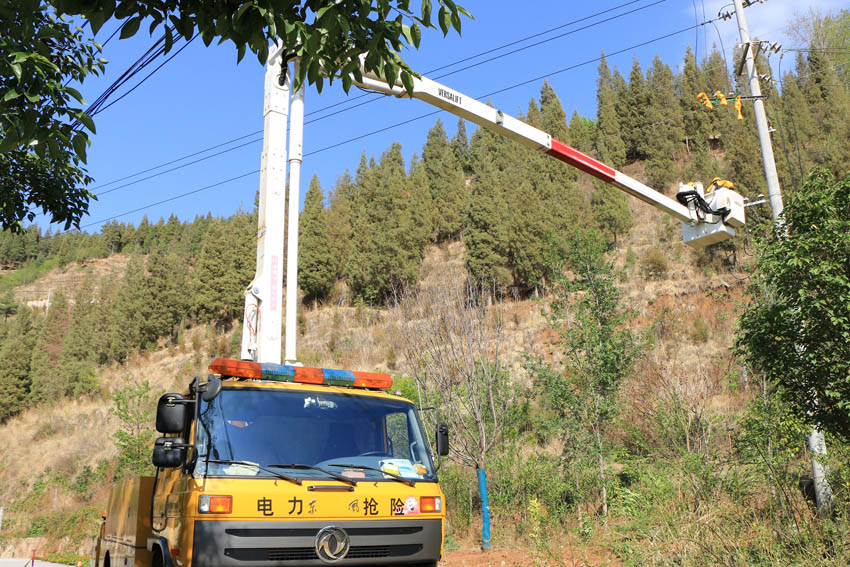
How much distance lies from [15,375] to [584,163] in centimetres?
5969

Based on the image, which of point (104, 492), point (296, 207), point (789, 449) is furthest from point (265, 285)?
point (104, 492)

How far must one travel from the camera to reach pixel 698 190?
1108 centimetres

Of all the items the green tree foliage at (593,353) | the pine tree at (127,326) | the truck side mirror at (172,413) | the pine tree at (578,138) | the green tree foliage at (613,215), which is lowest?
the truck side mirror at (172,413)

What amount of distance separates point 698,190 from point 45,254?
5665 inches

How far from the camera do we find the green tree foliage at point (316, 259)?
50094 millimetres

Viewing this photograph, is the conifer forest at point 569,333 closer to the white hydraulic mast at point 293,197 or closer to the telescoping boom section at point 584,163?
the telescoping boom section at point 584,163

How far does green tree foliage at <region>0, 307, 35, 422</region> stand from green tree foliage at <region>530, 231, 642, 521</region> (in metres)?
54.3

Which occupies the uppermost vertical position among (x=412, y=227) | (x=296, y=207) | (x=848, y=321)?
(x=412, y=227)

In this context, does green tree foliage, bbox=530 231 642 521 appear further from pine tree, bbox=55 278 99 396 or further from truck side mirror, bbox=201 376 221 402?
pine tree, bbox=55 278 99 396

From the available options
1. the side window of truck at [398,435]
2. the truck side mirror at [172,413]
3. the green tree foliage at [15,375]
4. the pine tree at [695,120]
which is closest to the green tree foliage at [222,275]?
the green tree foliage at [15,375]

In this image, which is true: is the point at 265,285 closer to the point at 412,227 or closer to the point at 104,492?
the point at 104,492

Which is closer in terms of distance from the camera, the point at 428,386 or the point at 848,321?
the point at 848,321

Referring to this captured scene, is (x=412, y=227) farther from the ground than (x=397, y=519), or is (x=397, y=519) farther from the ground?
(x=412, y=227)

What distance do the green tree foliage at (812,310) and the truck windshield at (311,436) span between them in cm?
445
